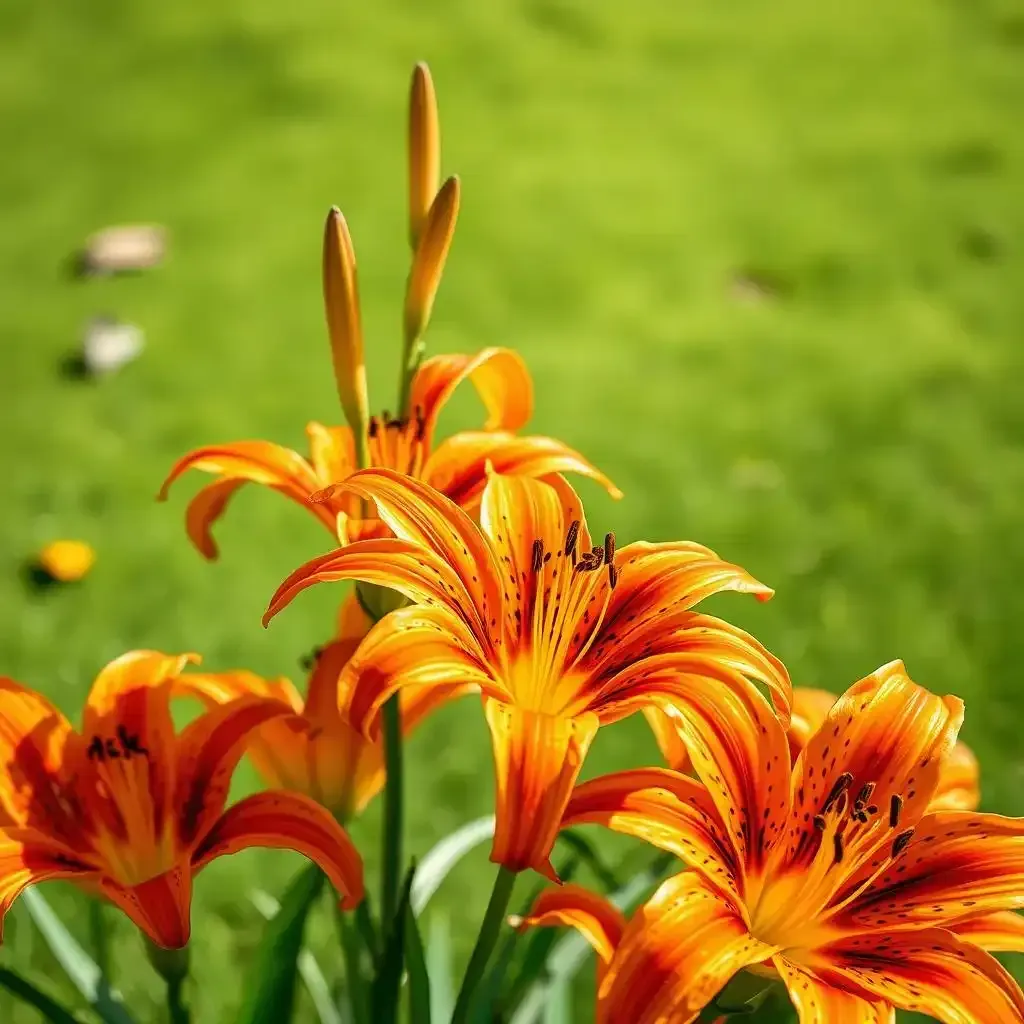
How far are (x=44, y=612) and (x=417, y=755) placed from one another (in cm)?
67

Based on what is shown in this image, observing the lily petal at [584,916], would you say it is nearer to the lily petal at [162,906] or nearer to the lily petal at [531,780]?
the lily petal at [531,780]

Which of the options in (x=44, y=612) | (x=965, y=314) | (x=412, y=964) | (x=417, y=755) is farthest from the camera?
(x=965, y=314)

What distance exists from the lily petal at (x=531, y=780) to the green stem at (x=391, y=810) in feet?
0.60

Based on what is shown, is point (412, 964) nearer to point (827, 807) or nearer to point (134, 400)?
point (827, 807)

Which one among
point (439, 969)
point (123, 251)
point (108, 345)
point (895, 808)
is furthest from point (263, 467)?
point (123, 251)

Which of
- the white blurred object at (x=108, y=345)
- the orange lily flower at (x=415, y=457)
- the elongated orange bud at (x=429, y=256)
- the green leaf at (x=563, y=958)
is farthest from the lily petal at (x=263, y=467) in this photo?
the white blurred object at (x=108, y=345)

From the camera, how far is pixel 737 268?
8.68ft

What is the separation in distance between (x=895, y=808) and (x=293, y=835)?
314mm

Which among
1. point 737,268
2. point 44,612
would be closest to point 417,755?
point 44,612

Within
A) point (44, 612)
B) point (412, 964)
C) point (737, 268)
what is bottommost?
point (44, 612)

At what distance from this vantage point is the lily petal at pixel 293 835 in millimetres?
623

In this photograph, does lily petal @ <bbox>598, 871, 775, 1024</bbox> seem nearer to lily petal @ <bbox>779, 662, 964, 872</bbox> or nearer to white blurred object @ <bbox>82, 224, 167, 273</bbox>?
lily petal @ <bbox>779, 662, 964, 872</bbox>

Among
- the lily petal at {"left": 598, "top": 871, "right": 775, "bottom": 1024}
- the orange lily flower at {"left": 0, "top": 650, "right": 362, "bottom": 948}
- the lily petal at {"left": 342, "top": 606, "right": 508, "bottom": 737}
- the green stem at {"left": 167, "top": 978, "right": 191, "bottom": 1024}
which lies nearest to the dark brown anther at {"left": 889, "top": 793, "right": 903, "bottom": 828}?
the lily petal at {"left": 598, "top": 871, "right": 775, "bottom": 1024}

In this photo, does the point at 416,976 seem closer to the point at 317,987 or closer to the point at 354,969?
the point at 354,969
